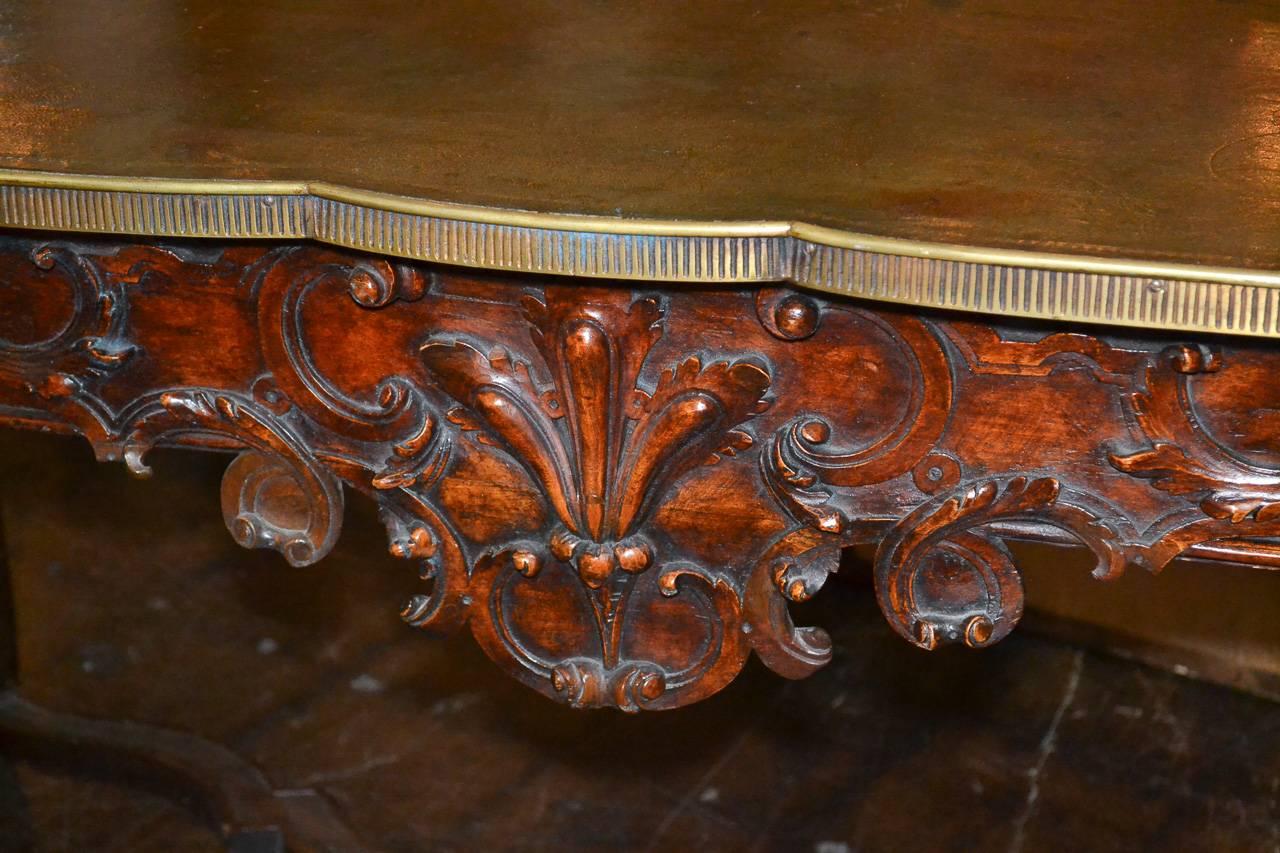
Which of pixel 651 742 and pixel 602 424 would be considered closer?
pixel 602 424

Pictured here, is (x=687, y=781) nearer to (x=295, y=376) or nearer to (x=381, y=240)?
(x=295, y=376)

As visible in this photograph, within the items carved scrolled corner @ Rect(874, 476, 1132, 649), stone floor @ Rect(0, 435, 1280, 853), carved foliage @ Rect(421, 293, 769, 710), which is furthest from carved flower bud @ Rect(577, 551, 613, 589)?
stone floor @ Rect(0, 435, 1280, 853)

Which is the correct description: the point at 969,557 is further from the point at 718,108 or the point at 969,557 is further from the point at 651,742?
the point at 651,742

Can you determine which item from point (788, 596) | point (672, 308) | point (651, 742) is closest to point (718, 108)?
point (672, 308)

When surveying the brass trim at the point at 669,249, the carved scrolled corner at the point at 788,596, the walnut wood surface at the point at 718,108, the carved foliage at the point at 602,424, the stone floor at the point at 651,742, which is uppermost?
the walnut wood surface at the point at 718,108

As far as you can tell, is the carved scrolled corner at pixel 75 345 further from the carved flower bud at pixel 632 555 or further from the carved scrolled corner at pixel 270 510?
the carved flower bud at pixel 632 555

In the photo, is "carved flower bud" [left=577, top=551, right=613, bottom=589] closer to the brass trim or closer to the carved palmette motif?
the carved palmette motif

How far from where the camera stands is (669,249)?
57cm

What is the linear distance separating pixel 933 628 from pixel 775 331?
149 millimetres

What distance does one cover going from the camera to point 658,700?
2.41ft

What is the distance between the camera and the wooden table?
1.91 ft

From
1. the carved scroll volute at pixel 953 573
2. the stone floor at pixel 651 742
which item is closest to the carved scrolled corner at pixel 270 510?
the carved scroll volute at pixel 953 573

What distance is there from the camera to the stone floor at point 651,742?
136 centimetres

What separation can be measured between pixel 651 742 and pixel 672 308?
0.88m
